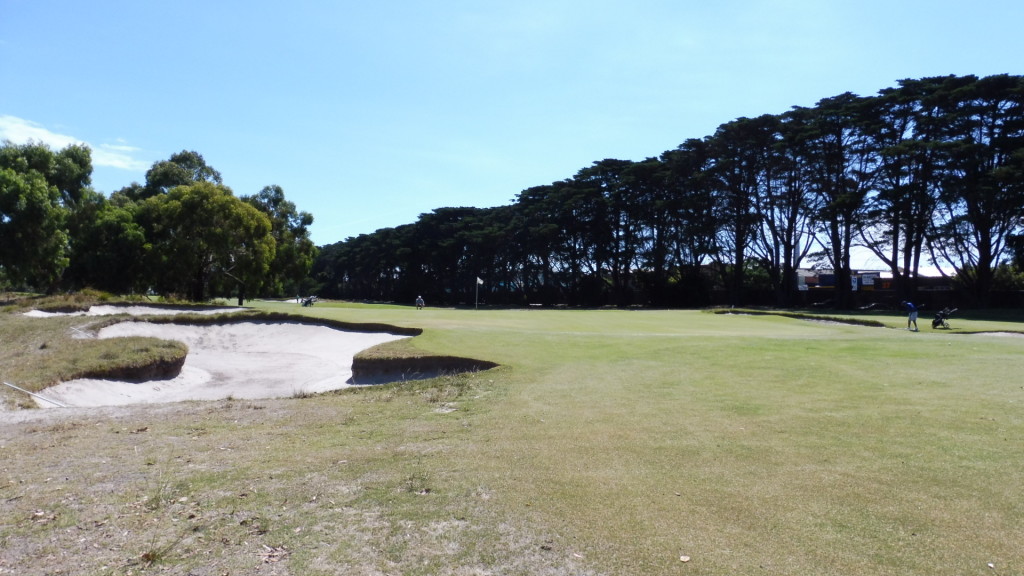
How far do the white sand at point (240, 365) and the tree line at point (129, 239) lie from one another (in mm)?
15679

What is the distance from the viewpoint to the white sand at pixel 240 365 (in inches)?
674

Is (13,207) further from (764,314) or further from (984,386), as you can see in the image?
(764,314)

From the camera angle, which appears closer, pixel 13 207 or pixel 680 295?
pixel 13 207

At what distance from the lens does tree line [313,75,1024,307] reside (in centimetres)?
5278

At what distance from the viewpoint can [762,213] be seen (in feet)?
220

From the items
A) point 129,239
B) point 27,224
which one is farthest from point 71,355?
point 129,239

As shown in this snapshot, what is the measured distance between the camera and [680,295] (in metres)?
74.2

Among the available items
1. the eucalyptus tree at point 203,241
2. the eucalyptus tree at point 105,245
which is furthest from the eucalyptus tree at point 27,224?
the eucalyptus tree at point 105,245

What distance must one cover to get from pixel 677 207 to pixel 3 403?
6627 centimetres

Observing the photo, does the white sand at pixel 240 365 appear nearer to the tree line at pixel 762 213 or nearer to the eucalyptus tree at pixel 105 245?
the eucalyptus tree at pixel 105 245

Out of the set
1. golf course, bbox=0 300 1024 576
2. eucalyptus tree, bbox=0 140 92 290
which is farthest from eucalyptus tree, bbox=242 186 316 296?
golf course, bbox=0 300 1024 576

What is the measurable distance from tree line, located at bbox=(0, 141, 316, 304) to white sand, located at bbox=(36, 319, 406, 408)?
51.4 feet

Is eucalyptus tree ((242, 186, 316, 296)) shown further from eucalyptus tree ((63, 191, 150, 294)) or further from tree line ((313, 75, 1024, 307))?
tree line ((313, 75, 1024, 307))

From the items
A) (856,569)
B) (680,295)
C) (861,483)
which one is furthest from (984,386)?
(680,295)
